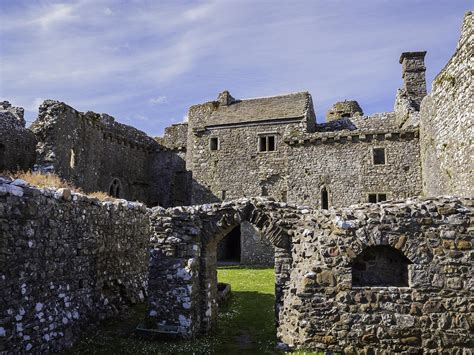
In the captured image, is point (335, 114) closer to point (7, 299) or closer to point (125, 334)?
point (125, 334)

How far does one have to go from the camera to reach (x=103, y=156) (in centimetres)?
2706

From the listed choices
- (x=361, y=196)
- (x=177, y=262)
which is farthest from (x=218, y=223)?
(x=361, y=196)

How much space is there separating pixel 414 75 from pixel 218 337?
2240 centimetres

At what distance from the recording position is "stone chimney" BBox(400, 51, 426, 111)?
83.7 ft

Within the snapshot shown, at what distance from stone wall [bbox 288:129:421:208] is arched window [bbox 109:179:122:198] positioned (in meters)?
12.4

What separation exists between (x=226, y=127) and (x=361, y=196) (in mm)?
10992

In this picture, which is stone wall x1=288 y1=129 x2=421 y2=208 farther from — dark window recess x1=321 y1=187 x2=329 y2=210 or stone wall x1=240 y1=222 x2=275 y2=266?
stone wall x1=240 y1=222 x2=275 y2=266

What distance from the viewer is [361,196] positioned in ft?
79.8

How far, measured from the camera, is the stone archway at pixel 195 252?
1012cm

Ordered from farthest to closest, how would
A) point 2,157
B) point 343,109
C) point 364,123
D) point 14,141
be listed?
point 343,109 → point 364,123 → point 14,141 → point 2,157

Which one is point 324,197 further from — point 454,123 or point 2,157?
point 2,157

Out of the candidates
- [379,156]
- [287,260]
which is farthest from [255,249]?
[287,260]

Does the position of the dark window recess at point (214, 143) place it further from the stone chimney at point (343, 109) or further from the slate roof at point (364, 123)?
the stone chimney at point (343, 109)

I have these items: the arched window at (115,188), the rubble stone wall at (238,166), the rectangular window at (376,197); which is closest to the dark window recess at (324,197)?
the rectangular window at (376,197)
